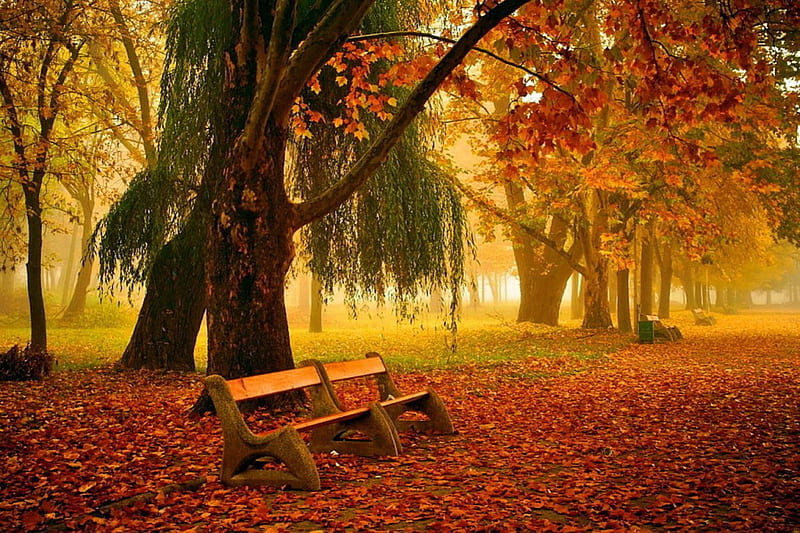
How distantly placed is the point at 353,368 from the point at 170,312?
22.2ft

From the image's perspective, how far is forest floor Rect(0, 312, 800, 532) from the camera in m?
4.38

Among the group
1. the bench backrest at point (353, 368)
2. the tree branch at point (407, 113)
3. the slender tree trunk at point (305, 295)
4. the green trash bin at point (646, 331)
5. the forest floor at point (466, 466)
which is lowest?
the forest floor at point (466, 466)

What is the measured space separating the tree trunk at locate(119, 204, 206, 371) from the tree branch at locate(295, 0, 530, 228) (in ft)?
17.0

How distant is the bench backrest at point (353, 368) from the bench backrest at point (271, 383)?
242 mm

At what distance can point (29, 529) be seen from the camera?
406 cm

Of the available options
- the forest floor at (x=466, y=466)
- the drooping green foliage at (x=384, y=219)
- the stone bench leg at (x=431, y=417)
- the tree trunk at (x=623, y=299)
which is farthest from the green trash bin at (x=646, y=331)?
the stone bench leg at (x=431, y=417)

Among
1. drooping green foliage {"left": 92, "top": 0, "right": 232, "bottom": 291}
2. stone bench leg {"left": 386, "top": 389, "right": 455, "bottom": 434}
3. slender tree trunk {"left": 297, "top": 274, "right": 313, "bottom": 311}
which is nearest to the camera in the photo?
stone bench leg {"left": 386, "top": 389, "right": 455, "bottom": 434}

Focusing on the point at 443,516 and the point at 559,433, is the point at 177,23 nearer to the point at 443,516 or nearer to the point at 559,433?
the point at 559,433

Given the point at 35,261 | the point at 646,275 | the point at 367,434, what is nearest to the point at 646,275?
the point at 646,275

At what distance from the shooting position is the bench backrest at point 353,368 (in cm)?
656

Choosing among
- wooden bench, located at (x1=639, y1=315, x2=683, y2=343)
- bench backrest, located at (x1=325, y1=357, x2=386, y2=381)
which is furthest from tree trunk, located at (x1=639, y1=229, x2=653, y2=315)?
bench backrest, located at (x1=325, y1=357, x2=386, y2=381)

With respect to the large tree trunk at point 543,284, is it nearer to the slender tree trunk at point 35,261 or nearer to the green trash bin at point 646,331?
the green trash bin at point 646,331

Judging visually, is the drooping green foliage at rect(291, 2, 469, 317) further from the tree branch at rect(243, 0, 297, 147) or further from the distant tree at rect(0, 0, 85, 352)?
the distant tree at rect(0, 0, 85, 352)

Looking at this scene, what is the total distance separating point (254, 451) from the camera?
5.18 metres
